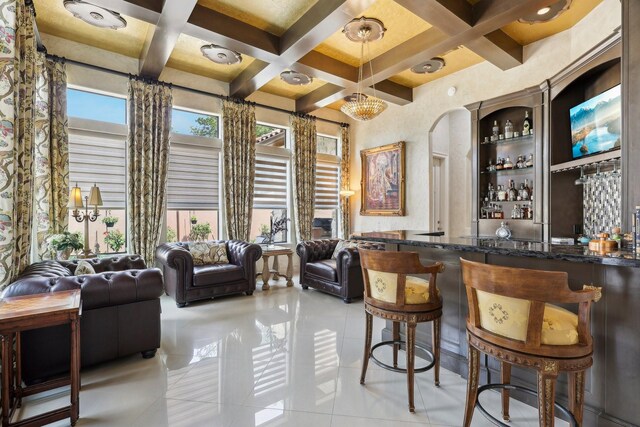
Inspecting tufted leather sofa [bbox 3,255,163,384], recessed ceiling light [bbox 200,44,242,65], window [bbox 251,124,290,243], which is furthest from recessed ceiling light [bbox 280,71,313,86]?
tufted leather sofa [bbox 3,255,163,384]

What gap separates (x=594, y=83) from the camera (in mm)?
3736

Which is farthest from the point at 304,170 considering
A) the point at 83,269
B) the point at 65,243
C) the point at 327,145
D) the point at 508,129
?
the point at 83,269

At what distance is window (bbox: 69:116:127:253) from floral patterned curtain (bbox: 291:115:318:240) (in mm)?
3148

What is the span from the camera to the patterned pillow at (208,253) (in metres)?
5.01

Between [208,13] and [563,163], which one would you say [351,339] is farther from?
[208,13]

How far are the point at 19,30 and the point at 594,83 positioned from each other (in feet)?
19.2

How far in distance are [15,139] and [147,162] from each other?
2578mm

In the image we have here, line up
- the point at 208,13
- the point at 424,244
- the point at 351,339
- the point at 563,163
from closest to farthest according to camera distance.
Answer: the point at 424,244 < the point at 351,339 < the point at 208,13 < the point at 563,163

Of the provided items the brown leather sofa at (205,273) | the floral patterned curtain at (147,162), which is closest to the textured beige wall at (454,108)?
the brown leather sofa at (205,273)

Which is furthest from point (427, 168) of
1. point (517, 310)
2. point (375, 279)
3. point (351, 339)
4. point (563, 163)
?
point (517, 310)

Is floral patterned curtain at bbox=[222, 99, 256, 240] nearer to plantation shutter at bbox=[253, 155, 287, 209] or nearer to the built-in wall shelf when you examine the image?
plantation shutter at bbox=[253, 155, 287, 209]

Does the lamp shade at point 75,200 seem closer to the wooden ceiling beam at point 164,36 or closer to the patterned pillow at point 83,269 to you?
the patterned pillow at point 83,269

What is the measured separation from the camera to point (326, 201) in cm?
754

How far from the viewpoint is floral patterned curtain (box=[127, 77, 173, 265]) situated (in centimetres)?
478
